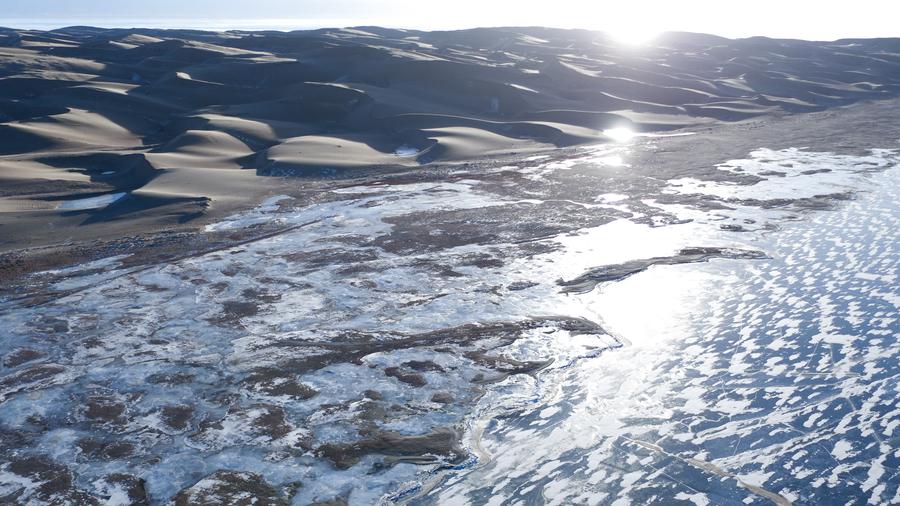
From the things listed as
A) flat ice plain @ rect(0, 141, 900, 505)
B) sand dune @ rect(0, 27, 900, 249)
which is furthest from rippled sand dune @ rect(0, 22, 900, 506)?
sand dune @ rect(0, 27, 900, 249)

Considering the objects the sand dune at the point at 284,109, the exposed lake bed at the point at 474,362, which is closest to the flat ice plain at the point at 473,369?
the exposed lake bed at the point at 474,362

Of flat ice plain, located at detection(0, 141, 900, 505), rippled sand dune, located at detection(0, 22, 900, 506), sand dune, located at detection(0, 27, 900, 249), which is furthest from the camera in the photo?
sand dune, located at detection(0, 27, 900, 249)

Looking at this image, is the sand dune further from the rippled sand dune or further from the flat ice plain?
the flat ice plain

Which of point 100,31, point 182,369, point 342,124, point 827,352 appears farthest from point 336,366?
point 100,31

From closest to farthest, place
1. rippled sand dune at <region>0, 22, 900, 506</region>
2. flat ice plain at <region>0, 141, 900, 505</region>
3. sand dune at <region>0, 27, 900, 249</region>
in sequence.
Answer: flat ice plain at <region>0, 141, 900, 505</region>
rippled sand dune at <region>0, 22, 900, 506</region>
sand dune at <region>0, 27, 900, 249</region>

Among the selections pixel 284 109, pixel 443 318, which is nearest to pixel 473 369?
pixel 443 318

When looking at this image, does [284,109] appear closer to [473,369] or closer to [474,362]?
[474,362]

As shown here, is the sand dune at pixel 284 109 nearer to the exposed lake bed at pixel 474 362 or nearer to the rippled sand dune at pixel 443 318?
the rippled sand dune at pixel 443 318

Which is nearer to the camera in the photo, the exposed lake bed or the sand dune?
the exposed lake bed

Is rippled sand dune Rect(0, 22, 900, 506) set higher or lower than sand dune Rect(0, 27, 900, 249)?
lower
